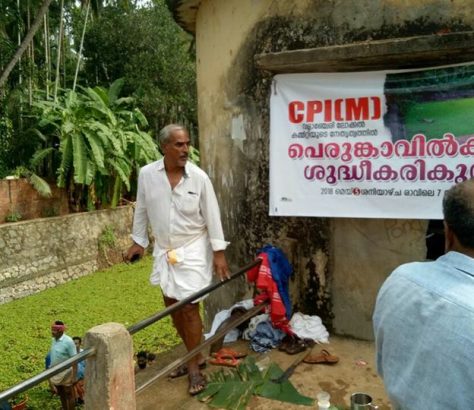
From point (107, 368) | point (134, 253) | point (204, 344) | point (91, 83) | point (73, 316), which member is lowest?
point (73, 316)

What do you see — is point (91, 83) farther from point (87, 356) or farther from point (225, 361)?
point (87, 356)

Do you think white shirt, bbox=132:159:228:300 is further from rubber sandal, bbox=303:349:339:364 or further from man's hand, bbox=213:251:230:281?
rubber sandal, bbox=303:349:339:364

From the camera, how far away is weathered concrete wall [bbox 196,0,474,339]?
413cm

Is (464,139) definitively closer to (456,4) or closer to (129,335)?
(456,4)

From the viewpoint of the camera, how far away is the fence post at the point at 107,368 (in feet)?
8.45

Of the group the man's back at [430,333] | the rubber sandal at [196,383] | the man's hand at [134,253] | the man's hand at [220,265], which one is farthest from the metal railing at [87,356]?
the man's back at [430,333]

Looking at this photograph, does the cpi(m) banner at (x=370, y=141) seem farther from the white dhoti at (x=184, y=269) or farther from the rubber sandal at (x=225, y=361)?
the rubber sandal at (x=225, y=361)

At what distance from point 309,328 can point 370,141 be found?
1687 millimetres

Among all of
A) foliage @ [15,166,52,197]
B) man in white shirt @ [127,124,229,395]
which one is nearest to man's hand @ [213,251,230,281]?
man in white shirt @ [127,124,229,395]

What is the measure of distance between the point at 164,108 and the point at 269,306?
1257cm

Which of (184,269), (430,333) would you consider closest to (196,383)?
(184,269)

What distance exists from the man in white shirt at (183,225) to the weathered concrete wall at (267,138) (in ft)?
3.07

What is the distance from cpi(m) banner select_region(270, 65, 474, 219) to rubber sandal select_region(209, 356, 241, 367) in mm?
1280

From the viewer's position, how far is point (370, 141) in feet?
13.4
